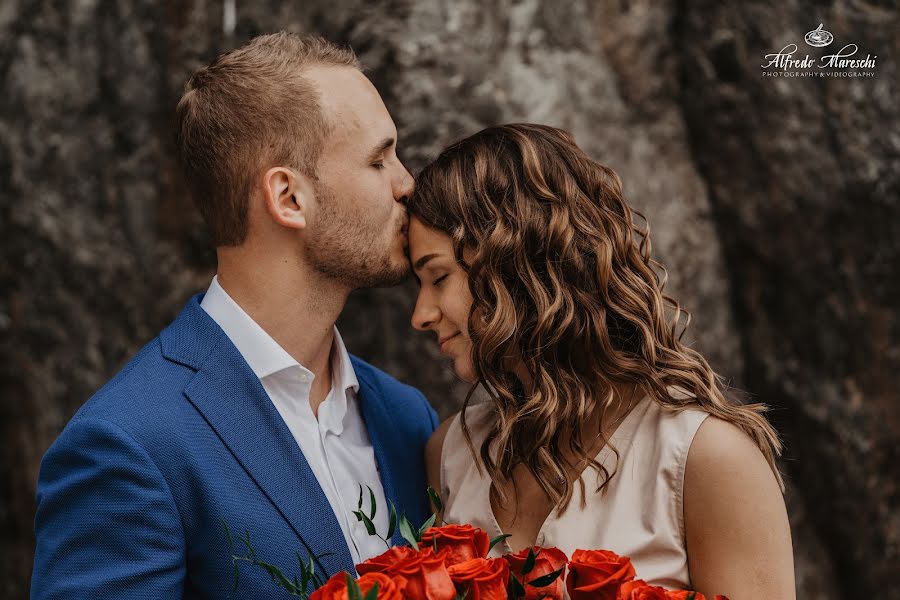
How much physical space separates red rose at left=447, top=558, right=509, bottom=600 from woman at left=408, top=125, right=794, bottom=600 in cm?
72

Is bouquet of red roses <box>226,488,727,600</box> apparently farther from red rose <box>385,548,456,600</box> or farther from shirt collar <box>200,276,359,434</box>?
shirt collar <box>200,276,359,434</box>

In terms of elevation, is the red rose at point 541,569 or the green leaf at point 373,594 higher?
the green leaf at point 373,594

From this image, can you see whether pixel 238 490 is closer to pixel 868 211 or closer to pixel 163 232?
pixel 163 232

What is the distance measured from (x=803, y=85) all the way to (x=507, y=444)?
2447mm

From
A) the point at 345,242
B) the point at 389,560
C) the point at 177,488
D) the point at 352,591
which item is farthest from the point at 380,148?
the point at 352,591

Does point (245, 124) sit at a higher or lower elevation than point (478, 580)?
higher

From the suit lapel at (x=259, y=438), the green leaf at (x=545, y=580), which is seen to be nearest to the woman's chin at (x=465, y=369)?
the suit lapel at (x=259, y=438)

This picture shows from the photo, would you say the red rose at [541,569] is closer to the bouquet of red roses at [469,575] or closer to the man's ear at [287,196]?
the bouquet of red roses at [469,575]

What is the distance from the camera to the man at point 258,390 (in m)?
2.13

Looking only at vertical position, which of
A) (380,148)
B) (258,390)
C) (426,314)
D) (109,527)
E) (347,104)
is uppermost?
(347,104)

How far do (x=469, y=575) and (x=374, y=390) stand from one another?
4.71 ft

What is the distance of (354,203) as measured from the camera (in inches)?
104

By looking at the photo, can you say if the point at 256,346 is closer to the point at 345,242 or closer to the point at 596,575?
the point at 345,242

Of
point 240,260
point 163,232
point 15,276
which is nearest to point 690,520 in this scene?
point 240,260
